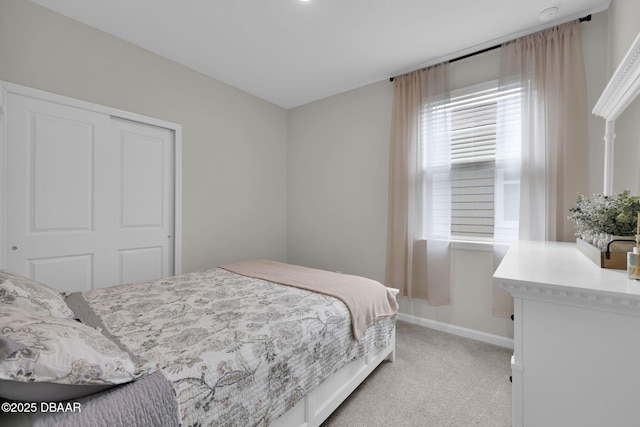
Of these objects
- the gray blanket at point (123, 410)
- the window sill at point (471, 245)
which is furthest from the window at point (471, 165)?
the gray blanket at point (123, 410)

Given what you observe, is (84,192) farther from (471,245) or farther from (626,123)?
(626,123)

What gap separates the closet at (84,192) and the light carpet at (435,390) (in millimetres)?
2155

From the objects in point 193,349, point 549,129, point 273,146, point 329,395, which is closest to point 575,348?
point 329,395

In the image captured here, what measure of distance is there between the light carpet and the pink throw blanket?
0.45m

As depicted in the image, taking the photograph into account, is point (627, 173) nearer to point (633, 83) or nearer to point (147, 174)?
point (633, 83)

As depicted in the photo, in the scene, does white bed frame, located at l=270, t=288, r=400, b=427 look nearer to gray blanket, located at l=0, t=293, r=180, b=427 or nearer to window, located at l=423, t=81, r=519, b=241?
gray blanket, located at l=0, t=293, r=180, b=427

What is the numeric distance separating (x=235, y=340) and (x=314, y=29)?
2.34 m

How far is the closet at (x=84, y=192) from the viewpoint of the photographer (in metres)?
1.97

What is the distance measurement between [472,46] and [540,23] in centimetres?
48

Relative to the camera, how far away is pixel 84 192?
226 centimetres

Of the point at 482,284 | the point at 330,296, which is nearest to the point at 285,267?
the point at 330,296

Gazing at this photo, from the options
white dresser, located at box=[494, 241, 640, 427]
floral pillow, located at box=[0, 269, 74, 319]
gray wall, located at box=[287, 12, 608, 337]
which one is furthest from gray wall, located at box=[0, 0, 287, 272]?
white dresser, located at box=[494, 241, 640, 427]

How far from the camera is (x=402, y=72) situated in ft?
9.55

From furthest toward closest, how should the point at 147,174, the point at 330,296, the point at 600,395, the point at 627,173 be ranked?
the point at 147,174 < the point at 330,296 < the point at 627,173 < the point at 600,395
